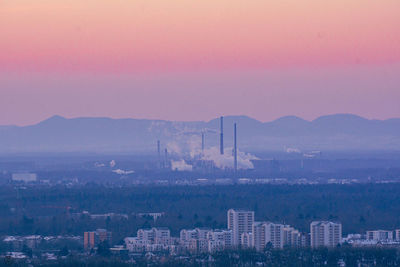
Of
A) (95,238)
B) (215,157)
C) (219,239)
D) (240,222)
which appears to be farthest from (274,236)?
(215,157)

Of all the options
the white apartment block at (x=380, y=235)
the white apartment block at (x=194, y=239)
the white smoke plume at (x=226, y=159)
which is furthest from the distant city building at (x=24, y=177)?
the white apartment block at (x=380, y=235)

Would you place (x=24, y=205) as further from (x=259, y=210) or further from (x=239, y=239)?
(x=239, y=239)

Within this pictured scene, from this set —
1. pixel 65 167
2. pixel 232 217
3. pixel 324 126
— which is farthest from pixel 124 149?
pixel 232 217

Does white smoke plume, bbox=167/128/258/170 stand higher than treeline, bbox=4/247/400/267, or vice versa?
white smoke plume, bbox=167/128/258/170

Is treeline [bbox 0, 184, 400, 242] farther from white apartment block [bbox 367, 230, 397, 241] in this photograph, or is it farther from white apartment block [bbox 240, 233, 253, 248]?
white apartment block [bbox 240, 233, 253, 248]

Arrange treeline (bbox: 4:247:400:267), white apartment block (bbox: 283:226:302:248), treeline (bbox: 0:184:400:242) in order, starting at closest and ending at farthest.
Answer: treeline (bbox: 4:247:400:267) < white apartment block (bbox: 283:226:302:248) < treeline (bbox: 0:184:400:242)

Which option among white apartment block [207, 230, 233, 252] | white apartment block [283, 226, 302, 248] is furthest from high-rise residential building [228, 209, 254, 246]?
white apartment block [283, 226, 302, 248]

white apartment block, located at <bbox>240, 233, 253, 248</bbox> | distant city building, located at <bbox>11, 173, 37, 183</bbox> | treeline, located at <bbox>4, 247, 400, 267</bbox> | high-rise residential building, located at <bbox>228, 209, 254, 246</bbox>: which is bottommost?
treeline, located at <bbox>4, 247, 400, 267</bbox>
